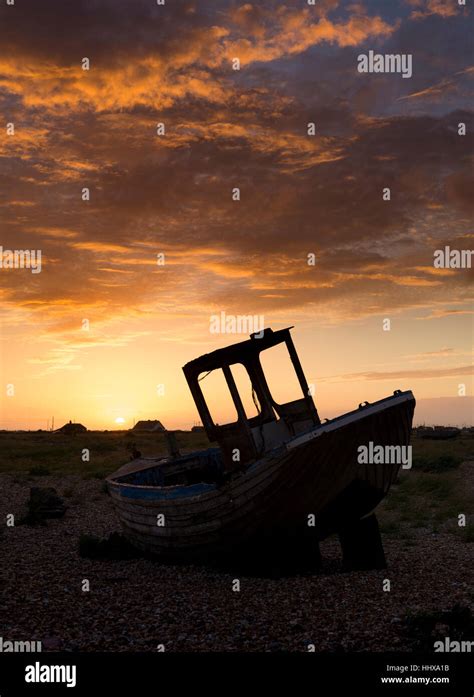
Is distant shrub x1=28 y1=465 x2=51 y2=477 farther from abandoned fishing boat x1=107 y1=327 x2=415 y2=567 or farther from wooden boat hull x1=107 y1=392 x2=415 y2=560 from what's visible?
wooden boat hull x1=107 y1=392 x2=415 y2=560

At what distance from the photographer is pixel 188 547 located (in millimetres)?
14273

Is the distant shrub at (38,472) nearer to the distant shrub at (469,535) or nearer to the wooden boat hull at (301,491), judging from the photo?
the wooden boat hull at (301,491)

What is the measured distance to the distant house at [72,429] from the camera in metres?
97.4

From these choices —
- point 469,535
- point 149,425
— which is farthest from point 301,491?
point 149,425

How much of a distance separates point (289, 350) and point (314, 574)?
15.9 ft

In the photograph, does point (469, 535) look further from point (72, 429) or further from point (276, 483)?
point (72, 429)

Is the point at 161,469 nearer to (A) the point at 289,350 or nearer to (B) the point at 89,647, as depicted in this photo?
(A) the point at 289,350

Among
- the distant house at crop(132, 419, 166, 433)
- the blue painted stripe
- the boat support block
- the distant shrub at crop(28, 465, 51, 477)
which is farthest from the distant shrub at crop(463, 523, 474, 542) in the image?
the distant house at crop(132, 419, 166, 433)

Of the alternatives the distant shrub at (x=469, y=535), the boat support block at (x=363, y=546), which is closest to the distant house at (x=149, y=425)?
the distant shrub at (x=469, y=535)

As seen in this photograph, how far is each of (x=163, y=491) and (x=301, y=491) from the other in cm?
366

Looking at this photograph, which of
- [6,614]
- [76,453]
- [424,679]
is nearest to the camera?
[424,679]

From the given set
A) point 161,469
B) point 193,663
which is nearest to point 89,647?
point 193,663

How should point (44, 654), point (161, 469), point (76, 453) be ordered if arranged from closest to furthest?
point (44, 654)
point (161, 469)
point (76, 453)

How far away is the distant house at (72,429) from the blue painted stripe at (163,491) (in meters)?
80.8
